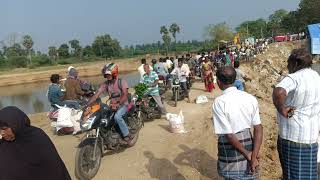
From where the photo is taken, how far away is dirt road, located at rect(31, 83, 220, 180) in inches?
274

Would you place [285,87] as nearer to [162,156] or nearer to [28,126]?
[28,126]

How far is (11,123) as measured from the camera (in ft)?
11.4

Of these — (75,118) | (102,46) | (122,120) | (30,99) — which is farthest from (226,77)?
(102,46)

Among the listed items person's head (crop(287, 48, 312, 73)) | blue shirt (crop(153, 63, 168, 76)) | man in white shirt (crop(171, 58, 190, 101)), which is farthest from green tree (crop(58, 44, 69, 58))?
person's head (crop(287, 48, 312, 73))

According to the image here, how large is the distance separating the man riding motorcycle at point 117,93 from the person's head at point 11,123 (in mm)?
4113

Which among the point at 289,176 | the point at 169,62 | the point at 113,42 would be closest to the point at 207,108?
the point at 169,62

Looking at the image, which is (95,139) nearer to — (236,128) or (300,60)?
(236,128)

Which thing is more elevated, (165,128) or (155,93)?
(155,93)

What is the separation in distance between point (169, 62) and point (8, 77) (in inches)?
1548

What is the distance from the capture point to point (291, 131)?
4.45 metres

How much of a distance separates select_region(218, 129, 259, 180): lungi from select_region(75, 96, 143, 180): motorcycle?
307cm

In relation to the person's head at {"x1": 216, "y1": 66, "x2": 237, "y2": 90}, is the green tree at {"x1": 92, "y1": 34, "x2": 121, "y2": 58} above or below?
below

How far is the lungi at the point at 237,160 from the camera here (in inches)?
164

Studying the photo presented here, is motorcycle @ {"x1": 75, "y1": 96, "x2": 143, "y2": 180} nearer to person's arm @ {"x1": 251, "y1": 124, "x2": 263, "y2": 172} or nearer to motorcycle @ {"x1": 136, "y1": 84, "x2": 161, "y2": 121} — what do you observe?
motorcycle @ {"x1": 136, "y1": 84, "x2": 161, "y2": 121}
